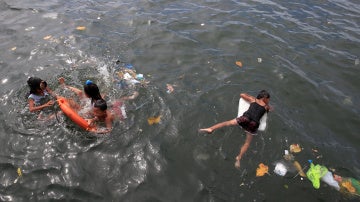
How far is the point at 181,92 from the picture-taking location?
7.44 meters

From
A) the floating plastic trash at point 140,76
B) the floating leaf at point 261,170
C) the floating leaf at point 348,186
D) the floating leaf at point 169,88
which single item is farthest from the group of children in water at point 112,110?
the floating leaf at point 169,88

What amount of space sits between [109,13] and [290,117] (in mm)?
7479

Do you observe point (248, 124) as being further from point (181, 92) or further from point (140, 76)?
point (140, 76)

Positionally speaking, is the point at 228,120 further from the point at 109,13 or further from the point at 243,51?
the point at 109,13

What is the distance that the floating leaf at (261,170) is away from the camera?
571 cm

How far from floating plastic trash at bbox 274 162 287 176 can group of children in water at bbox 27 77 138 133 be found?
11.1 feet

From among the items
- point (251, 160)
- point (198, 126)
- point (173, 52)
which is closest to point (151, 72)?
point (173, 52)

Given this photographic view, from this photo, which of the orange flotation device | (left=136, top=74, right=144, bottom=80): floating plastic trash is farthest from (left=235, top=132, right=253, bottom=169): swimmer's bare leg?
(left=136, top=74, right=144, bottom=80): floating plastic trash

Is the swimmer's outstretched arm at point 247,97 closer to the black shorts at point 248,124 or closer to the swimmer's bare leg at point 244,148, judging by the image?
the black shorts at point 248,124

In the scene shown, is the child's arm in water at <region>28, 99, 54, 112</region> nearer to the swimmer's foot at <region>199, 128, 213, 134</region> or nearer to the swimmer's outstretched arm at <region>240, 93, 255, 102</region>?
the swimmer's foot at <region>199, 128, 213, 134</region>

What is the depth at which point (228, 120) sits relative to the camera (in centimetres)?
685

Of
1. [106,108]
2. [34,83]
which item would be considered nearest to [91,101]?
[106,108]

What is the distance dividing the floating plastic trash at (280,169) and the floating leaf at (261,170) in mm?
184

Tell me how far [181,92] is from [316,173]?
3.49m
